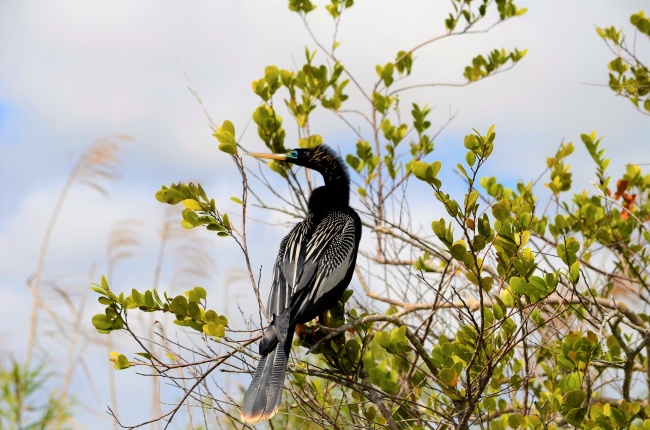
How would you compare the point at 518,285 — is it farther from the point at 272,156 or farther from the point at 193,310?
the point at 272,156

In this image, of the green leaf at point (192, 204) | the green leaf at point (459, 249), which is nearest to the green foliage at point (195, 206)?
the green leaf at point (192, 204)

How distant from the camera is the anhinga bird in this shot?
291 cm

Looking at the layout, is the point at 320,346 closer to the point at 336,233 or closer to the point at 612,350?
the point at 336,233

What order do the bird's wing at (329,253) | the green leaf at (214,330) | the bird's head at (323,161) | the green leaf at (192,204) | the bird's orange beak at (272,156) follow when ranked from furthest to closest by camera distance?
1. the bird's head at (323,161)
2. the bird's orange beak at (272,156)
3. the bird's wing at (329,253)
4. the green leaf at (192,204)
5. the green leaf at (214,330)

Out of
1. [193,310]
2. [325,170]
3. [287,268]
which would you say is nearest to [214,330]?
[193,310]

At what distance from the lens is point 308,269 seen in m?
3.38

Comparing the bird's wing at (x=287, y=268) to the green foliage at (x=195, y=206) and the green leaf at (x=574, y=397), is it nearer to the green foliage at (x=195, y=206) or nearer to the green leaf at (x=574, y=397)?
the green foliage at (x=195, y=206)

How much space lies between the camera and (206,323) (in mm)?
2924

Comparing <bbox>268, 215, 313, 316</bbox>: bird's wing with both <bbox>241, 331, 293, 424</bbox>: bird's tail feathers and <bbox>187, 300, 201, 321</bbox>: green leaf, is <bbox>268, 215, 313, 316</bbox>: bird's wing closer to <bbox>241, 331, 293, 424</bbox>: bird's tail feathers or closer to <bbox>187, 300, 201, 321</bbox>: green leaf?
<bbox>241, 331, 293, 424</bbox>: bird's tail feathers

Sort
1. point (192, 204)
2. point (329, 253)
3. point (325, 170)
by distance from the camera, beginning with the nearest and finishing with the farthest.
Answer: point (192, 204), point (329, 253), point (325, 170)

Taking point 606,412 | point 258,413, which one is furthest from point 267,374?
point 606,412

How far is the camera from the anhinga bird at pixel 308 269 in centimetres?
291

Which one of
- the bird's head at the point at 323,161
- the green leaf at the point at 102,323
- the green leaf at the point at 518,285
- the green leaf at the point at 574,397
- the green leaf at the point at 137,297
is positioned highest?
the bird's head at the point at 323,161

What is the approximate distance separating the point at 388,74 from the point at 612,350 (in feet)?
7.22
